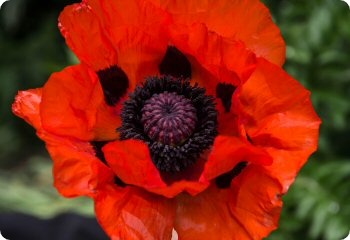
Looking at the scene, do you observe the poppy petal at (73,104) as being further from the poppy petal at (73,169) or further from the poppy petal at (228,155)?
the poppy petal at (228,155)

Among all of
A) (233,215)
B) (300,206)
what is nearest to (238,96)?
(233,215)

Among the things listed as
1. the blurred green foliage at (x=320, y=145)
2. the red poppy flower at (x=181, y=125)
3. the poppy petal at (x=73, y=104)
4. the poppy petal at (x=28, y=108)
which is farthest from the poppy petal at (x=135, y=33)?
the blurred green foliage at (x=320, y=145)

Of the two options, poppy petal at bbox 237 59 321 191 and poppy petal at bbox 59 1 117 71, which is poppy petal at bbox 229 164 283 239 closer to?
poppy petal at bbox 237 59 321 191

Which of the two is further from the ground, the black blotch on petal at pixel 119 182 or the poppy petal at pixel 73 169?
the poppy petal at pixel 73 169

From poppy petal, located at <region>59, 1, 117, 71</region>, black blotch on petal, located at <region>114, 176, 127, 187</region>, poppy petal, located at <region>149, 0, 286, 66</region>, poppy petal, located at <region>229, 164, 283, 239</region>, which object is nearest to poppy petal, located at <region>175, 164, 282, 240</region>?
poppy petal, located at <region>229, 164, 283, 239</region>

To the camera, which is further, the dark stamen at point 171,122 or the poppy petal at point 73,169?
the dark stamen at point 171,122

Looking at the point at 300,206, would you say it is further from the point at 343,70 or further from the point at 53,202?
the point at 53,202

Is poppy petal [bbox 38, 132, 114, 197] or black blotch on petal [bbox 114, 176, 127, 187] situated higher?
poppy petal [bbox 38, 132, 114, 197]
